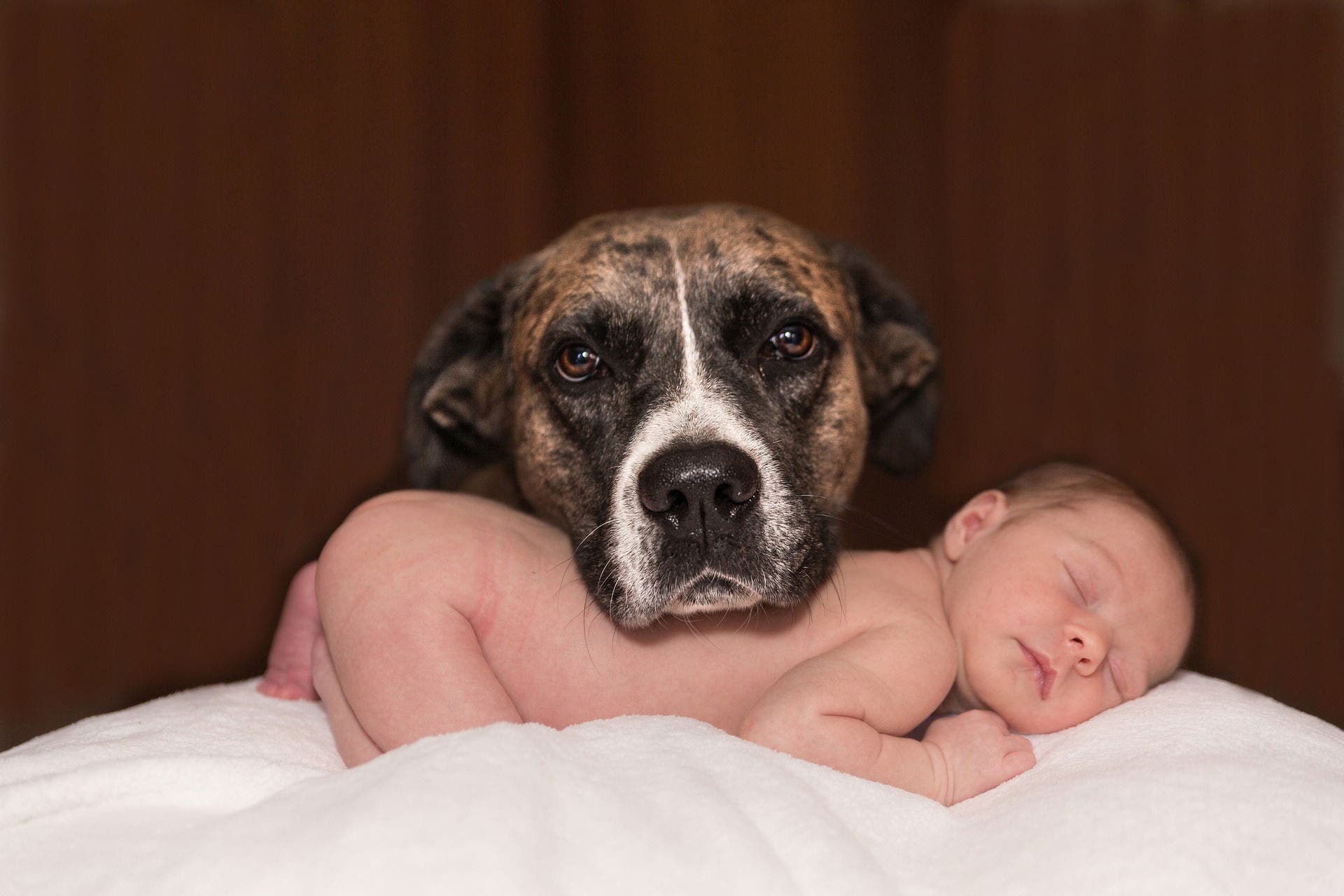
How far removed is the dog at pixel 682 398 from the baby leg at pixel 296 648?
1.64ft

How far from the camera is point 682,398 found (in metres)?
2.23

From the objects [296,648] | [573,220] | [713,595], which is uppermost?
[573,220]

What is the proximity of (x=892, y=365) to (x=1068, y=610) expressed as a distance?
39.7 inches

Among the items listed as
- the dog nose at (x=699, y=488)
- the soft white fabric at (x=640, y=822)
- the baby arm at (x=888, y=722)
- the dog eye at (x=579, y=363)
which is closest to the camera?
the soft white fabric at (x=640, y=822)

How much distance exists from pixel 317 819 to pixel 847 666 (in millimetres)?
951

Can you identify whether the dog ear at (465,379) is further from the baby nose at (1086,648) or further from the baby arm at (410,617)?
the baby nose at (1086,648)

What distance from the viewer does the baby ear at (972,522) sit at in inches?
92.6

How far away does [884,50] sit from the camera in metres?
4.91

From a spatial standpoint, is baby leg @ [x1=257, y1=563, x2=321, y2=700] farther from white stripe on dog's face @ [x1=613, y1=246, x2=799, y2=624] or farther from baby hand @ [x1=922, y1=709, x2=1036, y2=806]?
baby hand @ [x1=922, y1=709, x2=1036, y2=806]

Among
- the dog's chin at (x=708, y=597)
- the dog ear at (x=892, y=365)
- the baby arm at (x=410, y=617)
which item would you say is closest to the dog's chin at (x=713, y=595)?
the dog's chin at (x=708, y=597)

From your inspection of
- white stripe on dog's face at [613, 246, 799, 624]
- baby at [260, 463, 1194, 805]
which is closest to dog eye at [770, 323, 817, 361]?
white stripe on dog's face at [613, 246, 799, 624]

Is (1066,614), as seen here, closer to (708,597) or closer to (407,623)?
(708,597)

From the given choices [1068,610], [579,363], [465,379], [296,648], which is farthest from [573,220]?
[1068,610]

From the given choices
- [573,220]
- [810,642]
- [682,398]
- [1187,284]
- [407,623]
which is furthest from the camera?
[573,220]
